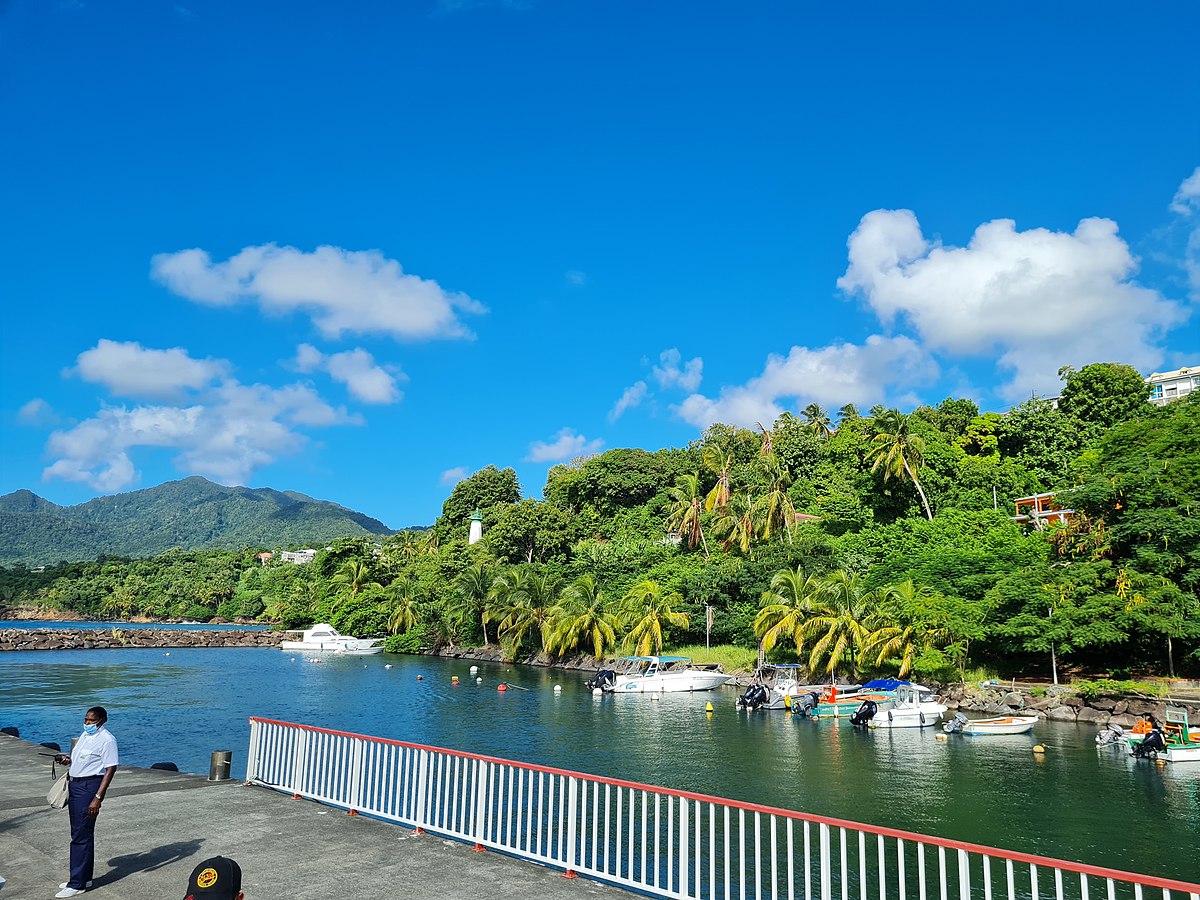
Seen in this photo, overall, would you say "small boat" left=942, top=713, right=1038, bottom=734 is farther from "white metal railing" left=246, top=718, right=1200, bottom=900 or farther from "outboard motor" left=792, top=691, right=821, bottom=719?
"white metal railing" left=246, top=718, right=1200, bottom=900

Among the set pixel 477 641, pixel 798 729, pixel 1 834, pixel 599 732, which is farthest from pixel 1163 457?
pixel 477 641

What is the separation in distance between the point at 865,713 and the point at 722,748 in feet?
26.5

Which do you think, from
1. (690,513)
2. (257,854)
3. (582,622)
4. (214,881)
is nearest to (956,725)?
(582,622)

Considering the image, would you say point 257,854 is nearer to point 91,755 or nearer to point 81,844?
point 81,844

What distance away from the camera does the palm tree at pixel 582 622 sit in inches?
2040

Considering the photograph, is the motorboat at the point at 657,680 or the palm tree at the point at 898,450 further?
the palm tree at the point at 898,450

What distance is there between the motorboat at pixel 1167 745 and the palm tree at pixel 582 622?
31554 mm

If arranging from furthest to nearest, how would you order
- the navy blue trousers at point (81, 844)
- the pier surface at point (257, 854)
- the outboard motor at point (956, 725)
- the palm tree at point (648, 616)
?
the palm tree at point (648, 616)
the outboard motor at point (956, 725)
the pier surface at point (257, 854)
the navy blue trousers at point (81, 844)

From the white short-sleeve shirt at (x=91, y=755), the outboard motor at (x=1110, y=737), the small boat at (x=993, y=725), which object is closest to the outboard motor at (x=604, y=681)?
the small boat at (x=993, y=725)

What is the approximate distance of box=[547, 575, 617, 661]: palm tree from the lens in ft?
170

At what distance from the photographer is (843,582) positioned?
4066 centimetres

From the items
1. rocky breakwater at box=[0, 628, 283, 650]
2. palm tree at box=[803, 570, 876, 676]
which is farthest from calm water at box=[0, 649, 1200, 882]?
rocky breakwater at box=[0, 628, 283, 650]

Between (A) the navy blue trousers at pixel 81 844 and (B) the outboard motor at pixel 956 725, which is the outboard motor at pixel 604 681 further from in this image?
(A) the navy blue trousers at pixel 81 844

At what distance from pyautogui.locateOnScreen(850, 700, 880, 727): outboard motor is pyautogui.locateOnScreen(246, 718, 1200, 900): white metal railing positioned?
13.9m
